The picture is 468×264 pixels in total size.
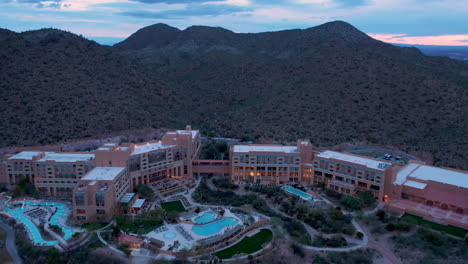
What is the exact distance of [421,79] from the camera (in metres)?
67.1

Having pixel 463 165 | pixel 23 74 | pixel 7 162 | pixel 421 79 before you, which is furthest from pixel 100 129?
pixel 421 79

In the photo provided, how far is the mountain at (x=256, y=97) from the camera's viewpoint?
52.1 m

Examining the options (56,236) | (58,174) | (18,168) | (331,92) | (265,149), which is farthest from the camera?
(331,92)

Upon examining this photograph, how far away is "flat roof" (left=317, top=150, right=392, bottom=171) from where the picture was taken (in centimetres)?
3588

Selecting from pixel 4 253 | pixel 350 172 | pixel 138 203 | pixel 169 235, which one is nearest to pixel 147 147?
pixel 138 203

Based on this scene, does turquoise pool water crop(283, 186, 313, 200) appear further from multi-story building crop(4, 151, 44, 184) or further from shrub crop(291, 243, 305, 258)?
multi-story building crop(4, 151, 44, 184)

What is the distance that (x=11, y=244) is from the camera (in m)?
28.3

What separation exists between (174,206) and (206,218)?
13.7ft

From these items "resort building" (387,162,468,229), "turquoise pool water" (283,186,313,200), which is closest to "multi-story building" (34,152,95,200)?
"turquoise pool water" (283,186,313,200)

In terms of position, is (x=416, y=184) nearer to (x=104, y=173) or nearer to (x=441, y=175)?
(x=441, y=175)

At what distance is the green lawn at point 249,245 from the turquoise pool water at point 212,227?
7.53 feet

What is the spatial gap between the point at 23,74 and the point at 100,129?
1839 cm

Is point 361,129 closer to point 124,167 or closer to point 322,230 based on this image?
point 322,230

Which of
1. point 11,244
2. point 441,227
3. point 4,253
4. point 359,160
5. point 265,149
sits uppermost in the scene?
point 265,149
